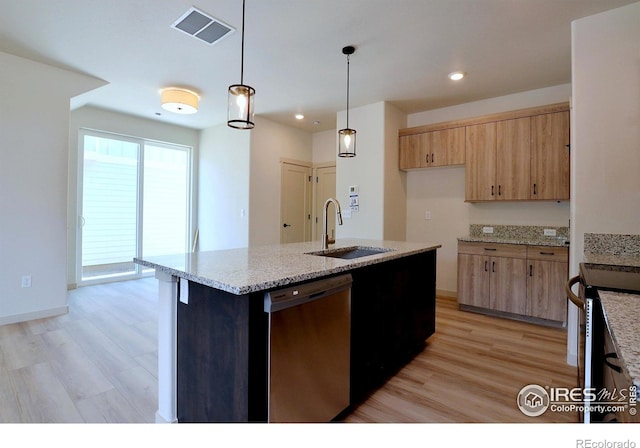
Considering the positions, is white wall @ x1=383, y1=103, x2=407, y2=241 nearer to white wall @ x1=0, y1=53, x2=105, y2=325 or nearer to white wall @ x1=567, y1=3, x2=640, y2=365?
white wall @ x1=567, y1=3, x2=640, y2=365

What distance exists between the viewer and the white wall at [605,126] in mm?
2348

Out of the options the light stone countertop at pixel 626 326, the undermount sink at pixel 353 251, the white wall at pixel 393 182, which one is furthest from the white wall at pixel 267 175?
the light stone countertop at pixel 626 326

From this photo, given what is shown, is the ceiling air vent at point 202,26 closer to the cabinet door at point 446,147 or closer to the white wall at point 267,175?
the white wall at point 267,175

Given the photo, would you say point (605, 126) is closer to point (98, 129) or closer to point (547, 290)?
point (547, 290)

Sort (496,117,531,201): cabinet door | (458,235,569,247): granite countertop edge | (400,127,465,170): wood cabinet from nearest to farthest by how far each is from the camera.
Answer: (458,235,569,247): granite countertop edge, (496,117,531,201): cabinet door, (400,127,465,170): wood cabinet

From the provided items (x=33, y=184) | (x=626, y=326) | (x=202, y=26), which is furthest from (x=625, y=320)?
(x=33, y=184)

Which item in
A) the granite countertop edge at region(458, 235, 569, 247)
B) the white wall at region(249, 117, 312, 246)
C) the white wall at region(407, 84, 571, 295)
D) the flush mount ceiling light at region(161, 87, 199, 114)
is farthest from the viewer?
the white wall at region(249, 117, 312, 246)

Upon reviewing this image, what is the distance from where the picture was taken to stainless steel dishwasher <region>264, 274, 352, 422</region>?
141 cm

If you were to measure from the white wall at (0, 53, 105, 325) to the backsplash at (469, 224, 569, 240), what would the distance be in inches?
202

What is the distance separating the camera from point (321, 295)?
1600 mm

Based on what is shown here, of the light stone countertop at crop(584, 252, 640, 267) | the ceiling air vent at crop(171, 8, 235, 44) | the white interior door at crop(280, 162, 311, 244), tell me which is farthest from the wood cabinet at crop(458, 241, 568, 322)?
the ceiling air vent at crop(171, 8, 235, 44)
